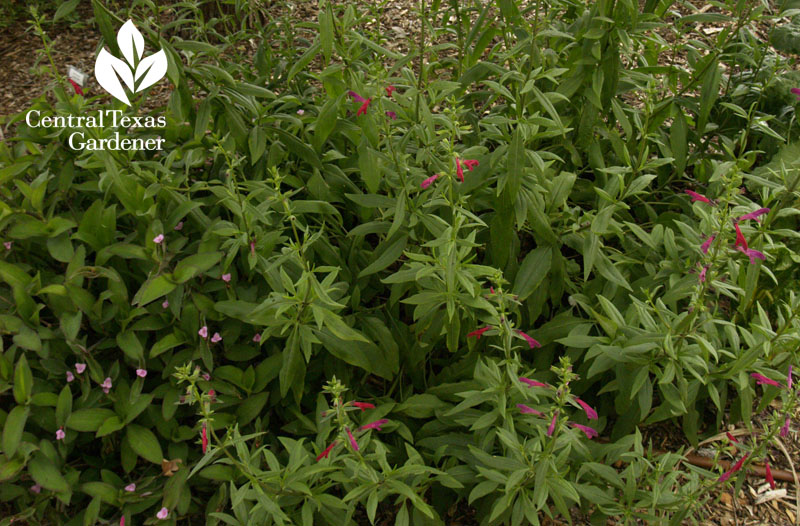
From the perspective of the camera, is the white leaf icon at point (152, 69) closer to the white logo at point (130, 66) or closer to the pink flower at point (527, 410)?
the white logo at point (130, 66)

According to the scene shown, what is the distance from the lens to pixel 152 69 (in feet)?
8.37

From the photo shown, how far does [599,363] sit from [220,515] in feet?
4.46

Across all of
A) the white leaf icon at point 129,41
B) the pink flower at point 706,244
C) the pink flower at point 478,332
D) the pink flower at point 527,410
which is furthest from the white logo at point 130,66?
the pink flower at point 706,244

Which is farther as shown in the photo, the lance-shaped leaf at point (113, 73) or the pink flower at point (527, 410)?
the lance-shaped leaf at point (113, 73)

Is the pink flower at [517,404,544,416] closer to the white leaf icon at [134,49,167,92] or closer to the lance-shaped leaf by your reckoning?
the white leaf icon at [134,49,167,92]

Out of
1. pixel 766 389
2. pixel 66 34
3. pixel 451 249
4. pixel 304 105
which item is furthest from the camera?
pixel 66 34

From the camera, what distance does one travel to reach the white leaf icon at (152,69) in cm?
249

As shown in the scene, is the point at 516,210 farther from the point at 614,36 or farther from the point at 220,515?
the point at 220,515

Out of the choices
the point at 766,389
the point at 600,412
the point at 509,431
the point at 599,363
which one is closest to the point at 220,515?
the point at 509,431

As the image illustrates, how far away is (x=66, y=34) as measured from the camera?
16.6ft

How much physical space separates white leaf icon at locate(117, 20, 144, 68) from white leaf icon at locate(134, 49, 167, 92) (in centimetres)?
5

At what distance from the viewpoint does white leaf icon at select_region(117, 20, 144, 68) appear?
2482mm

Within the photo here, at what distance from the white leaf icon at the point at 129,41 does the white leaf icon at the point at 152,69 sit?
0.05m

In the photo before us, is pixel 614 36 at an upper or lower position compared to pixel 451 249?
upper
